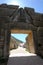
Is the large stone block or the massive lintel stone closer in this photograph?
the massive lintel stone

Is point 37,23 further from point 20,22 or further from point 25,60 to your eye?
point 25,60

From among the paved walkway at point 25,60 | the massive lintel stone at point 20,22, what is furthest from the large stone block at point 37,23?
the paved walkway at point 25,60

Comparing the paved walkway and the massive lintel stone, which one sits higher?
the massive lintel stone

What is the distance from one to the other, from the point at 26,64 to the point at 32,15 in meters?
3.41

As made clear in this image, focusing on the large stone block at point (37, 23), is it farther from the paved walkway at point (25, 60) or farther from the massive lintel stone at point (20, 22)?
the paved walkway at point (25, 60)

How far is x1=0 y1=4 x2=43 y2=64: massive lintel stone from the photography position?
20.4 ft

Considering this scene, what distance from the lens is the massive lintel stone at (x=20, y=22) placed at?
20.4ft

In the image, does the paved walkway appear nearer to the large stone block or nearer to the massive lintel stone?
the massive lintel stone

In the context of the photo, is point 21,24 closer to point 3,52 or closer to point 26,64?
point 3,52

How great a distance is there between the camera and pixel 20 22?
6.59 metres

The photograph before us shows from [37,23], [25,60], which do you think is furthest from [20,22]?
[25,60]

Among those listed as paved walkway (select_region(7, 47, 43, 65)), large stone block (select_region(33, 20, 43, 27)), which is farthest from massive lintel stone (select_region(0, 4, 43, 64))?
paved walkway (select_region(7, 47, 43, 65))

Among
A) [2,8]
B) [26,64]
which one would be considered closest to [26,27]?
[2,8]

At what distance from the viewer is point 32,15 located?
697cm
